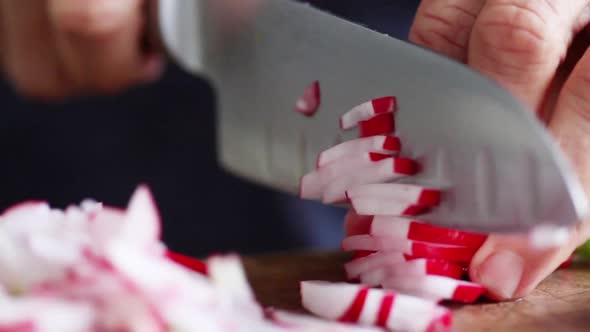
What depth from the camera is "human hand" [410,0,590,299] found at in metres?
1.04

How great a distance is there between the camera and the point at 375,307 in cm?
98

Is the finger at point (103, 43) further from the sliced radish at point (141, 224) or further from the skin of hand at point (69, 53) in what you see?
the sliced radish at point (141, 224)

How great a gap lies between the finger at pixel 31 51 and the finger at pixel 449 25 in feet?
2.76

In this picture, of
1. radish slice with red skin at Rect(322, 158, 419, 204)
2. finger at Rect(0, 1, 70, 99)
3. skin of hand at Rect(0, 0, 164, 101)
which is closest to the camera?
radish slice with red skin at Rect(322, 158, 419, 204)

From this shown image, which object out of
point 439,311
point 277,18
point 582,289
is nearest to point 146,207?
point 439,311

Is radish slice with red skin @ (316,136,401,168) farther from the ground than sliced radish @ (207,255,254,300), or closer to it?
farther from the ground

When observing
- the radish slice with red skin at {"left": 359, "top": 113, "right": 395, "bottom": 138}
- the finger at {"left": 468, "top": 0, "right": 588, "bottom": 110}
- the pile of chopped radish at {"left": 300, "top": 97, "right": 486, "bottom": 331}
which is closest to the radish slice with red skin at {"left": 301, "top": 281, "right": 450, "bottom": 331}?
the pile of chopped radish at {"left": 300, "top": 97, "right": 486, "bottom": 331}

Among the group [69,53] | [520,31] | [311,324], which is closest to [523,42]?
[520,31]

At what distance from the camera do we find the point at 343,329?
0.89m

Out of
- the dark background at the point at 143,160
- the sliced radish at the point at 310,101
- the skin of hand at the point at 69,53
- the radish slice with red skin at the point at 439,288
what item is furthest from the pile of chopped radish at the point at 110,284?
the dark background at the point at 143,160

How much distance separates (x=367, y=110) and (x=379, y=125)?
0.03m

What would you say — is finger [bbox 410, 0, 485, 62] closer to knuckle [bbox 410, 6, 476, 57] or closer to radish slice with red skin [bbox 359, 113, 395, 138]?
knuckle [bbox 410, 6, 476, 57]

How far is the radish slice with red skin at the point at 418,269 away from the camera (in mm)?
1042

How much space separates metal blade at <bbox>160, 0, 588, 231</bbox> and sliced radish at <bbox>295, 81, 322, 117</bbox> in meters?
0.01
